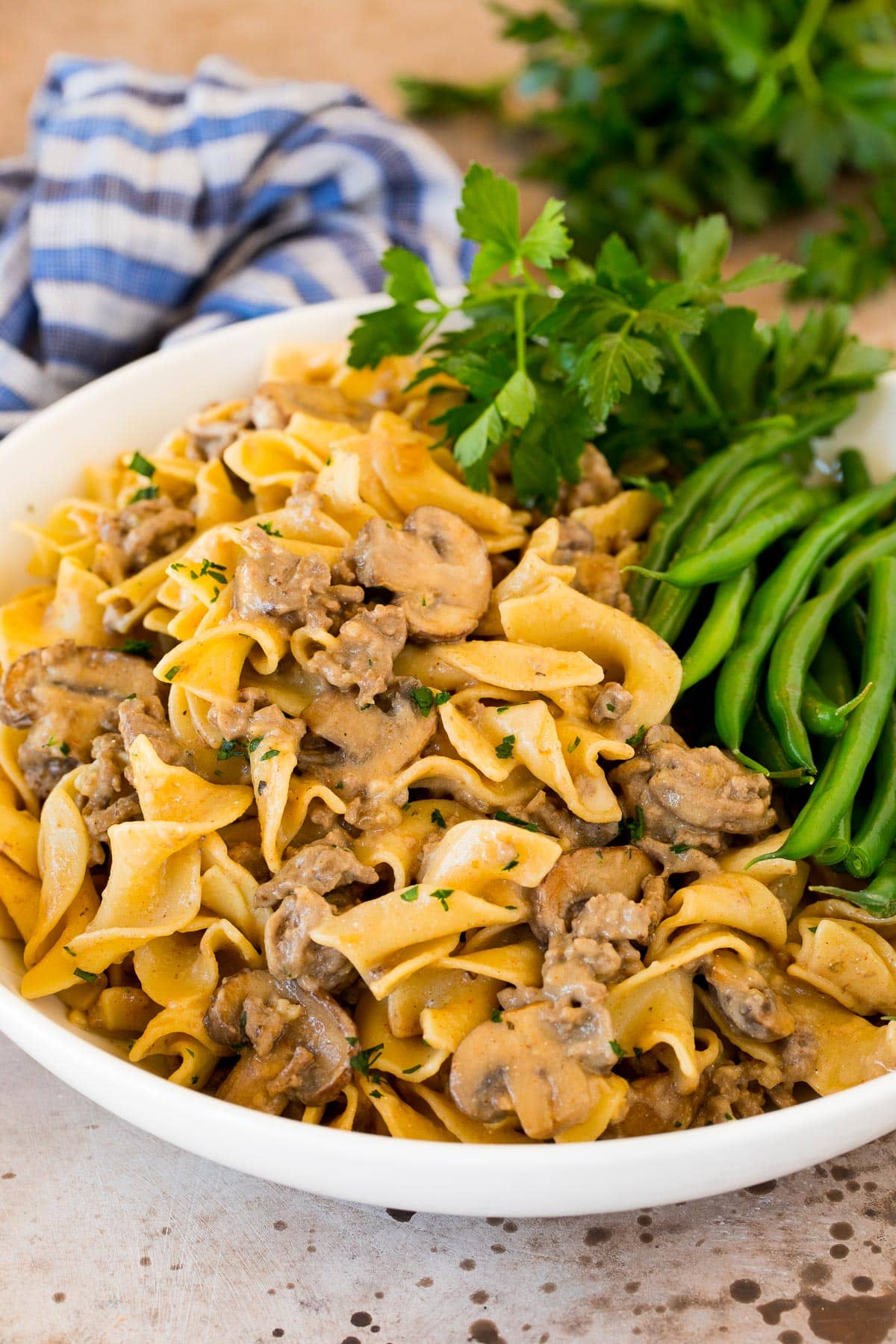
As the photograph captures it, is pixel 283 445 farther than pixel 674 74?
No

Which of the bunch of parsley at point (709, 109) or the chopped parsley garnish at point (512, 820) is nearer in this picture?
the chopped parsley garnish at point (512, 820)

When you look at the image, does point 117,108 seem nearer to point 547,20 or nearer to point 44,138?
point 44,138

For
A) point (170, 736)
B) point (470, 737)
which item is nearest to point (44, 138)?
point (170, 736)

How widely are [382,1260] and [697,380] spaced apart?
2651mm

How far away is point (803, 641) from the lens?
3.31 metres

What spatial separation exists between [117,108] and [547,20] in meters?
2.14

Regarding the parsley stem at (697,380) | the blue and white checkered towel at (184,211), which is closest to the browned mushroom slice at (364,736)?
the parsley stem at (697,380)

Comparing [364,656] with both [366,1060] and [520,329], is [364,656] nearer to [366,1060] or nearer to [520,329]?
[366,1060]

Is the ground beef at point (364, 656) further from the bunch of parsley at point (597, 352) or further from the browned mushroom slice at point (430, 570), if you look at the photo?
the bunch of parsley at point (597, 352)

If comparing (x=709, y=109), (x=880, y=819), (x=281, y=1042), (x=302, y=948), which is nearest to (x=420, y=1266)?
(x=281, y=1042)

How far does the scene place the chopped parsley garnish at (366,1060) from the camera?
274 centimetres

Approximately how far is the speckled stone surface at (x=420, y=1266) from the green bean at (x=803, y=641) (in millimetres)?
1014

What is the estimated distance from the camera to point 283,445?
3.85 metres

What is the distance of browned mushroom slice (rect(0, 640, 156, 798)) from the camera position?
10.7ft
